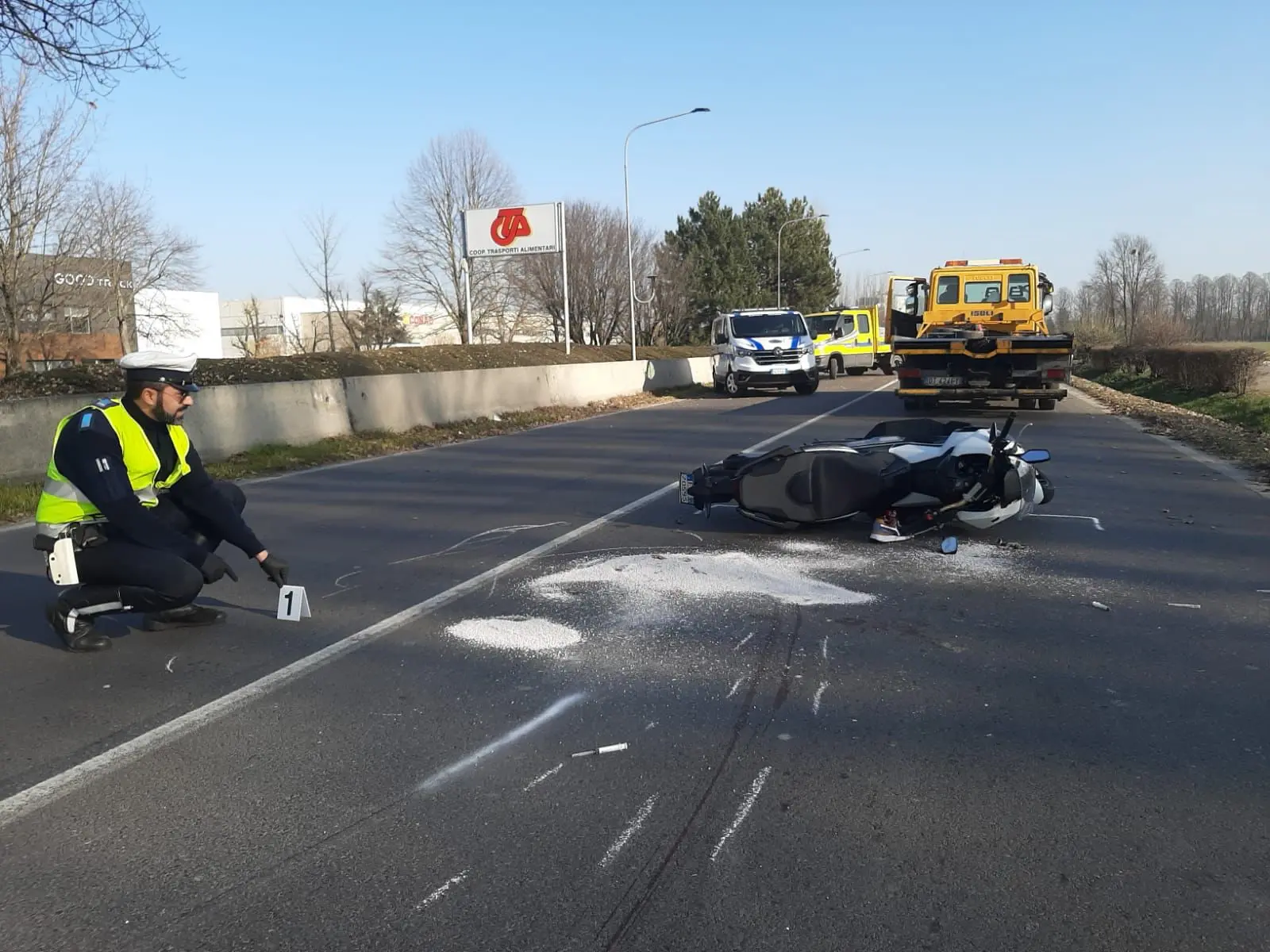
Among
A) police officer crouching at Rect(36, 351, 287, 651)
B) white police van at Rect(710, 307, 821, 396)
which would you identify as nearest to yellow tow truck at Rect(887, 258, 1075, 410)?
white police van at Rect(710, 307, 821, 396)

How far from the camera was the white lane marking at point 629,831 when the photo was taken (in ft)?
10.00

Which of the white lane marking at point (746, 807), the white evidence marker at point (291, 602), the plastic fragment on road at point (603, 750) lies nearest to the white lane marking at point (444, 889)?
the white lane marking at point (746, 807)

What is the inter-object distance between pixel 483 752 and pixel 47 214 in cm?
2728

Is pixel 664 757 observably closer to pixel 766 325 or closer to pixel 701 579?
pixel 701 579

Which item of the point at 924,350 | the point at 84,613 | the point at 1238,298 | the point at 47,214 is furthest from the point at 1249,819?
the point at 1238,298

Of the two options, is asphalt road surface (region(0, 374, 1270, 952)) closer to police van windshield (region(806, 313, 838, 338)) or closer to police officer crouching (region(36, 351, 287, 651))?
police officer crouching (region(36, 351, 287, 651))

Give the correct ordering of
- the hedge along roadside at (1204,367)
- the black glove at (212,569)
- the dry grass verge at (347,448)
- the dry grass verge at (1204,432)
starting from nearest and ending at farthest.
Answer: the black glove at (212,569) → the dry grass verge at (347,448) → the dry grass verge at (1204,432) → the hedge along roadside at (1204,367)

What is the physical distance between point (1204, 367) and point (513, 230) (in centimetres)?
2089

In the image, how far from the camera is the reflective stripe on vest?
5012 millimetres

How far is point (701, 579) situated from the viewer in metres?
6.46

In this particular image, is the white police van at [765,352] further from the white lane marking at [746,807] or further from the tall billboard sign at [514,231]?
the white lane marking at [746,807]

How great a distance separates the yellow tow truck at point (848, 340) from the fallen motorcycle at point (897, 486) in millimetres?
31983

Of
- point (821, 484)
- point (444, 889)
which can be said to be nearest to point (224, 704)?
point (444, 889)

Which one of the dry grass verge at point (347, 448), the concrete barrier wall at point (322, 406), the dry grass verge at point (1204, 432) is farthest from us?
the dry grass verge at point (1204, 432)
